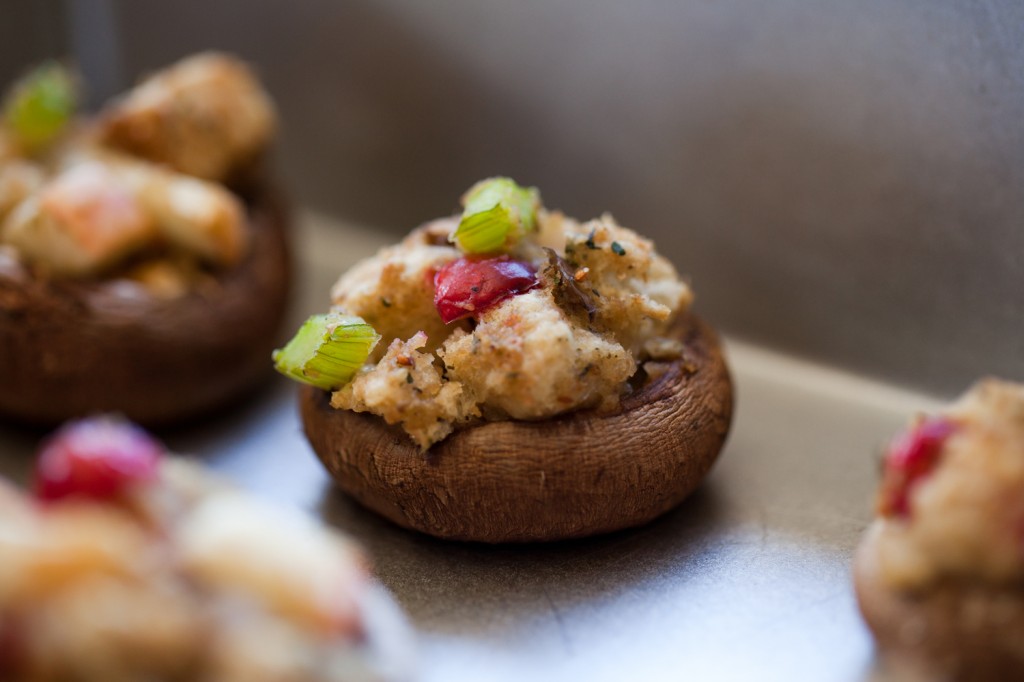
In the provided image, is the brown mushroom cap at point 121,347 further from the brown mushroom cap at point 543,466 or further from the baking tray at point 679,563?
the brown mushroom cap at point 543,466

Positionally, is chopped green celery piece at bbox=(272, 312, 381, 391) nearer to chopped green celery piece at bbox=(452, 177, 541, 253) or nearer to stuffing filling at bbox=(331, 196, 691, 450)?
stuffing filling at bbox=(331, 196, 691, 450)

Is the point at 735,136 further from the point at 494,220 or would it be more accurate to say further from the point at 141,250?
the point at 141,250

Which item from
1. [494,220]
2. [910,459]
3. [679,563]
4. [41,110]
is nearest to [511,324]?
[494,220]

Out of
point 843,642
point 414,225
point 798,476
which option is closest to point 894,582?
point 843,642

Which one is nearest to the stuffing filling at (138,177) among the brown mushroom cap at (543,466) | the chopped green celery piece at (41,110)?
the chopped green celery piece at (41,110)

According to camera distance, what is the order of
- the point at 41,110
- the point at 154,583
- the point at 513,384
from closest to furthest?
the point at 154,583, the point at 513,384, the point at 41,110

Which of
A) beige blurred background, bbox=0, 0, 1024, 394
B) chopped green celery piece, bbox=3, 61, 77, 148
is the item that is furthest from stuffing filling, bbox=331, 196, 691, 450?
chopped green celery piece, bbox=3, 61, 77, 148
